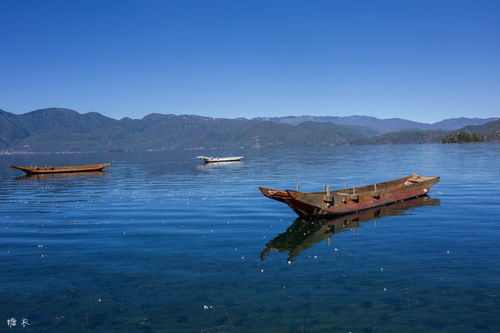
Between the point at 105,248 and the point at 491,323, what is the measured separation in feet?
62.8

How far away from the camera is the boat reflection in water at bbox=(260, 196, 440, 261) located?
70.5 feet

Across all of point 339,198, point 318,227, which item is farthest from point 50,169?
point 318,227

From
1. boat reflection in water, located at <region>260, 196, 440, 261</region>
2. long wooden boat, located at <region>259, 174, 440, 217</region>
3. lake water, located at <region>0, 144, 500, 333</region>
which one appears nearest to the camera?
lake water, located at <region>0, 144, 500, 333</region>

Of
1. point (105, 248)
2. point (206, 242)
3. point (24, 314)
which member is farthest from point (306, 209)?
point (24, 314)

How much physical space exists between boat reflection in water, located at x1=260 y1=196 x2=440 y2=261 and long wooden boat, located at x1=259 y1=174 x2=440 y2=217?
56 centimetres

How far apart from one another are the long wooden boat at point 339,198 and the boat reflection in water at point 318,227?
22.0 inches

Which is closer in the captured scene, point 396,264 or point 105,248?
point 396,264

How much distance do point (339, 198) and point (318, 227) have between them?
145 inches

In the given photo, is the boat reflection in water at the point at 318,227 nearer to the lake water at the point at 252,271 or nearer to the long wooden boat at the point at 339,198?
the lake water at the point at 252,271

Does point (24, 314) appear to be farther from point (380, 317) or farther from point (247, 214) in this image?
point (247, 214)

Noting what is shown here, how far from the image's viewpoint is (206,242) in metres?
23.0

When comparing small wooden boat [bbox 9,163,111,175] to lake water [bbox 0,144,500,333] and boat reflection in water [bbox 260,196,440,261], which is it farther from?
boat reflection in water [bbox 260,196,440,261]

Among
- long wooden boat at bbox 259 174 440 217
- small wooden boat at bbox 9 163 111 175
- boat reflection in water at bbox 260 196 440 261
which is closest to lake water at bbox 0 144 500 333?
boat reflection in water at bbox 260 196 440 261

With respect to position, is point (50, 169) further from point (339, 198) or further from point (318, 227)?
point (318, 227)
